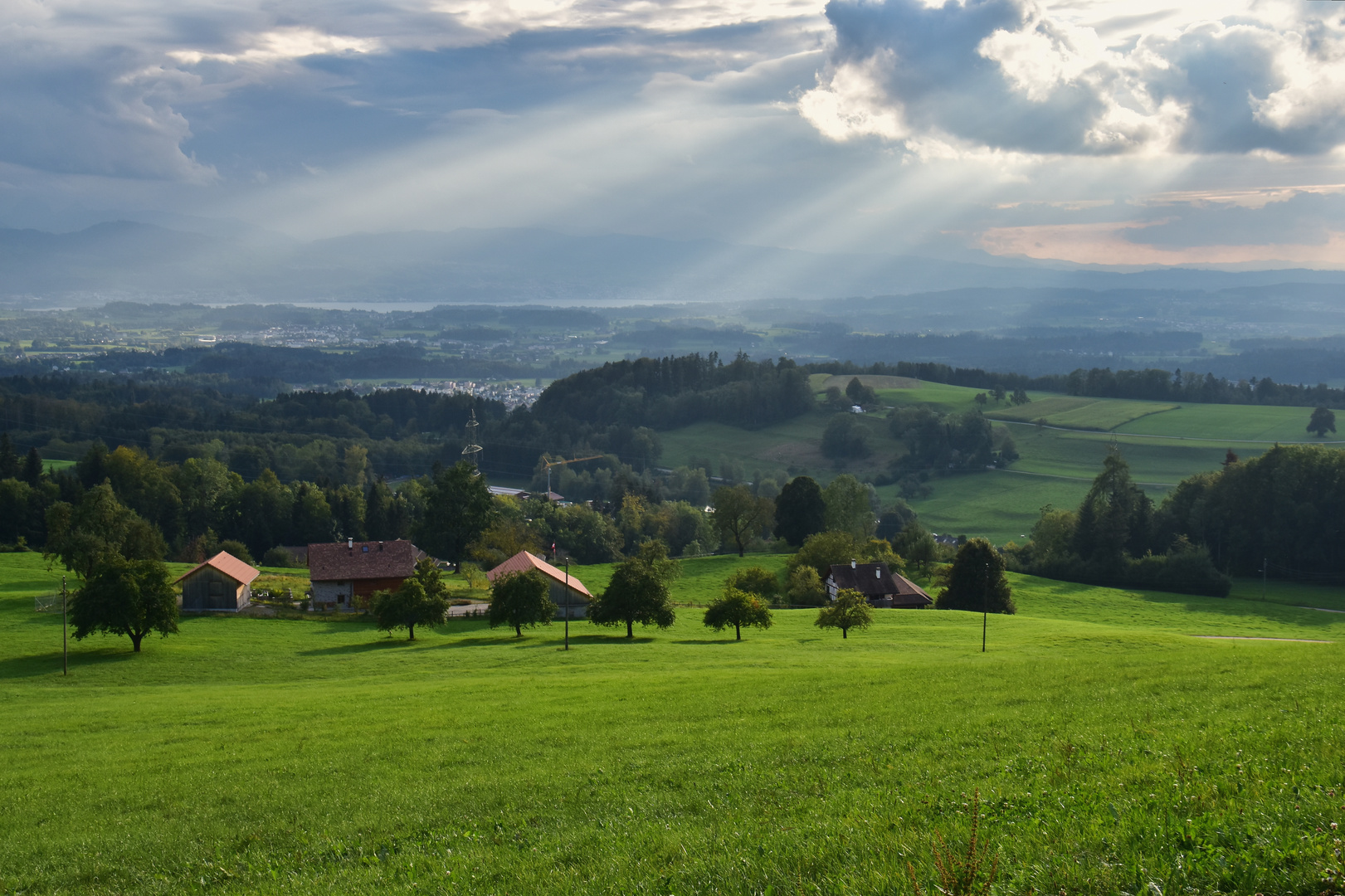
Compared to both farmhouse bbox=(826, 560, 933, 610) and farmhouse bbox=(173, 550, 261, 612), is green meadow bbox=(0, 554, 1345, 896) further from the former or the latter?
farmhouse bbox=(826, 560, 933, 610)

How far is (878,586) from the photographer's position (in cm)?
7050

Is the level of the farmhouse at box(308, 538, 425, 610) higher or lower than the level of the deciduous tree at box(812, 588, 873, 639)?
lower

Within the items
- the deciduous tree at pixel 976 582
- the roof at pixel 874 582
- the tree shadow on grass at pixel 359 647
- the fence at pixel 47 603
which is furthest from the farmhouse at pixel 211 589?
the deciduous tree at pixel 976 582

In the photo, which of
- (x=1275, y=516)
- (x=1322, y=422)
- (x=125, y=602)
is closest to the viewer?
(x=125, y=602)

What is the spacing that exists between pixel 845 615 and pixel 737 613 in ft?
20.4

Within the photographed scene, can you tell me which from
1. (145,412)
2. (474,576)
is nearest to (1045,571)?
(474,576)

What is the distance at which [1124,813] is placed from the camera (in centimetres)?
910

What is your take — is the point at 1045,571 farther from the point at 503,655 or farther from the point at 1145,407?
the point at 1145,407

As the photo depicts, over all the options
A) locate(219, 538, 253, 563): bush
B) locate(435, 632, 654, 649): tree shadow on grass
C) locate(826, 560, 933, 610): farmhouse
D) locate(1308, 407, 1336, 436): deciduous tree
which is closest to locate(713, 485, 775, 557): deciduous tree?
locate(826, 560, 933, 610): farmhouse

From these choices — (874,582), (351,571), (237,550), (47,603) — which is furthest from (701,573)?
(47,603)

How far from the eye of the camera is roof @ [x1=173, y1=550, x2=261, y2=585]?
61347 mm

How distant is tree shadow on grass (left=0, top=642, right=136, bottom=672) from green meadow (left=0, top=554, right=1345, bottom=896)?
17.3 ft

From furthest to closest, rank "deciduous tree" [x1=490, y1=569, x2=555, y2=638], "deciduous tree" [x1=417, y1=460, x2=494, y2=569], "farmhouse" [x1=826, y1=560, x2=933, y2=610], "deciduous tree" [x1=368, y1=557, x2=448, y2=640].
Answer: "deciduous tree" [x1=417, y1=460, x2=494, y2=569]
"farmhouse" [x1=826, y1=560, x2=933, y2=610]
"deciduous tree" [x1=490, y1=569, x2=555, y2=638]
"deciduous tree" [x1=368, y1=557, x2=448, y2=640]

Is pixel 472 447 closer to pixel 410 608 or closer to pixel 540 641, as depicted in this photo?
pixel 410 608
